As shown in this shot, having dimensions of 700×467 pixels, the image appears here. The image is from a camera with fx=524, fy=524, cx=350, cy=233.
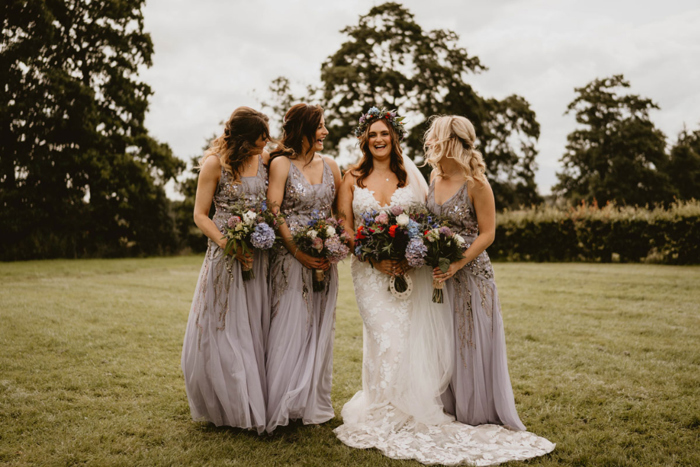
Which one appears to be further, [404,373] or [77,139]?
[77,139]

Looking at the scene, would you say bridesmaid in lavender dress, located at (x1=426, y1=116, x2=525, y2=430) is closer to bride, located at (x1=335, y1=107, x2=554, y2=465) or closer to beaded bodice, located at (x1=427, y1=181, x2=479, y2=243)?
beaded bodice, located at (x1=427, y1=181, x2=479, y2=243)

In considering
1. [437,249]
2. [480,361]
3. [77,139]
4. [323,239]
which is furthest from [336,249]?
[77,139]

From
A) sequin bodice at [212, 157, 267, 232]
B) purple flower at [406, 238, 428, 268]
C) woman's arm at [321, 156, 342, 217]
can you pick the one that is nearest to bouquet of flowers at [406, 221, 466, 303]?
purple flower at [406, 238, 428, 268]

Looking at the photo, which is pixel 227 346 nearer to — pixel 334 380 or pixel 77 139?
pixel 334 380

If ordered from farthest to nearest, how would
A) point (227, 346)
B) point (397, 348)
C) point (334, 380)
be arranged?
point (334, 380), point (397, 348), point (227, 346)

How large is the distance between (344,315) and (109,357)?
4326mm

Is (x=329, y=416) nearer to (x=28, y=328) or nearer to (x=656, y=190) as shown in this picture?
(x=28, y=328)

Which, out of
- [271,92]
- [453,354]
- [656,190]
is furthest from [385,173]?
[656,190]

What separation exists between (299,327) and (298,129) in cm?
187

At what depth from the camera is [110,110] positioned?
25234mm

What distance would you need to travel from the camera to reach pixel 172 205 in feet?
88.4

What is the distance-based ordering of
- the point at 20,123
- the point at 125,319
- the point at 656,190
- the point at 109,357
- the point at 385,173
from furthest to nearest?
the point at 656,190, the point at 20,123, the point at 125,319, the point at 109,357, the point at 385,173

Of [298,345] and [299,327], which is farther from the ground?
[299,327]

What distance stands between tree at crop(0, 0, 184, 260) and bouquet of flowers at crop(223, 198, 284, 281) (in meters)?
21.3
